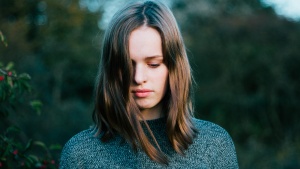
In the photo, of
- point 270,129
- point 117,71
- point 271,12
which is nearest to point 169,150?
point 117,71

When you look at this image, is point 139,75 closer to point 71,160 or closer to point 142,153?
point 142,153

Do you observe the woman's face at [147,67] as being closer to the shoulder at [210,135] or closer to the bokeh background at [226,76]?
the shoulder at [210,135]

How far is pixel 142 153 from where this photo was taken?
2223 mm

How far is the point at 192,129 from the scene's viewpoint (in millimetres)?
2326

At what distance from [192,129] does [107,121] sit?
44 cm

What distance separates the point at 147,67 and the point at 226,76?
8.31 meters

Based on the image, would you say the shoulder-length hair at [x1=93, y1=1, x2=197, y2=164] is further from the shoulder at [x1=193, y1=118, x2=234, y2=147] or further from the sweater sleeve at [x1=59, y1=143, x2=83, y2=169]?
the sweater sleeve at [x1=59, y1=143, x2=83, y2=169]

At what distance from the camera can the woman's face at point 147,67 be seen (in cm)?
205

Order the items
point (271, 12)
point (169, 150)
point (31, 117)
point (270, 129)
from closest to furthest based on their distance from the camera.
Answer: point (169, 150) → point (31, 117) → point (270, 129) → point (271, 12)

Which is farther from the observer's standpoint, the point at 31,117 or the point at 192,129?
the point at 31,117

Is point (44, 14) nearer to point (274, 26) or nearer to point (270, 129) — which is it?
point (274, 26)

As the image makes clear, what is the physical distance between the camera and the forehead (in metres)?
2.05

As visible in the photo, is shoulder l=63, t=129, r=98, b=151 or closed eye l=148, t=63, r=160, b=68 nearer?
closed eye l=148, t=63, r=160, b=68

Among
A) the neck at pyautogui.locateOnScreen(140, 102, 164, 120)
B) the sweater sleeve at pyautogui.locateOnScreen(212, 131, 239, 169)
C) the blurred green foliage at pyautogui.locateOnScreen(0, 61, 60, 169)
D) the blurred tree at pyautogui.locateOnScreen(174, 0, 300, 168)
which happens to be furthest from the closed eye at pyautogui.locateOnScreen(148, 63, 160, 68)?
the blurred tree at pyautogui.locateOnScreen(174, 0, 300, 168)
